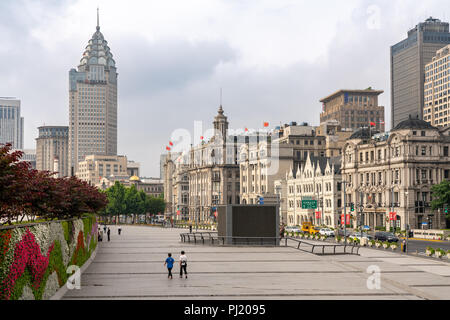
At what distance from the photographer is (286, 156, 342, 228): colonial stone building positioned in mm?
118938

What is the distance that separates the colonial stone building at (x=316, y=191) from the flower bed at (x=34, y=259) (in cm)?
8310

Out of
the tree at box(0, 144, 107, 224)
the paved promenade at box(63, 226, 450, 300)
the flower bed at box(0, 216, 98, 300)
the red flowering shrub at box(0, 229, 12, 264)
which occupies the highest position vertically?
the tree at box(0, 144, 107, 224)

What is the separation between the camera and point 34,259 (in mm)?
22688

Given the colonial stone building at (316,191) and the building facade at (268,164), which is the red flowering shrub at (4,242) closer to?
the colonial stone building at (316,191)

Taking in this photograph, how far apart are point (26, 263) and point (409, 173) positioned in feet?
290

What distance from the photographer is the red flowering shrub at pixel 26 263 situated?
18.9m

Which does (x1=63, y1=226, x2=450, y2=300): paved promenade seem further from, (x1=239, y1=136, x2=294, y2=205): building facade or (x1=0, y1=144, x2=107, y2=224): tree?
(x1=239, y1=136, x2=294, y2=205): building facade

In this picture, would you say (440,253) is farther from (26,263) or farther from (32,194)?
(26,263)

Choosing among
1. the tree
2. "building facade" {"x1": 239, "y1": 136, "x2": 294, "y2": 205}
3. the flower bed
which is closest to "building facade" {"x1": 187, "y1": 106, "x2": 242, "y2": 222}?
"building facade" {"x1": 239, "y1": 136, "x2": 294, "y2": 205}

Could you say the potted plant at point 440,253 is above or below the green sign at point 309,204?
below

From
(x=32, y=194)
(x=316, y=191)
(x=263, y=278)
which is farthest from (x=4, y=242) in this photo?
(x=316, y=191)

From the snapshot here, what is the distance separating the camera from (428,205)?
102000 millimetres

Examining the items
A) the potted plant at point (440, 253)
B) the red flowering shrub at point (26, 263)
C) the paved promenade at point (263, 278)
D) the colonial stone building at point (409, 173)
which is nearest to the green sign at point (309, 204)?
the colonial stone building at point (409, 173)

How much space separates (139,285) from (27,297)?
9.74 metres
